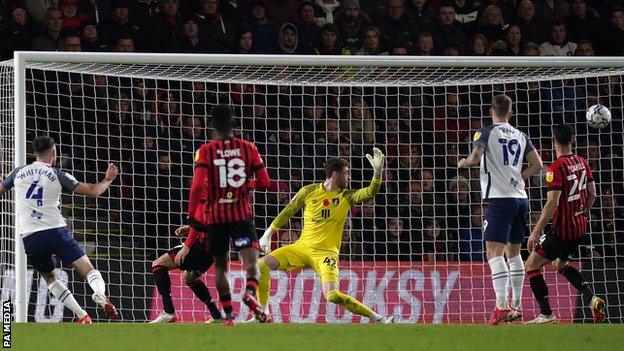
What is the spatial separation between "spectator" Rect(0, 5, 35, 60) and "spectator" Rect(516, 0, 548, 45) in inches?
264

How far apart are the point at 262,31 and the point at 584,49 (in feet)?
14.3

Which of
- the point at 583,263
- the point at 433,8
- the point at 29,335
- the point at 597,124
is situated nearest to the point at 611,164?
the point at 583,263

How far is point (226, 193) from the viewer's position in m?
11.3

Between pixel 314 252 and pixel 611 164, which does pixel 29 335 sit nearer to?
pixel 314 252

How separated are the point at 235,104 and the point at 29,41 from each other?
2.56 metres

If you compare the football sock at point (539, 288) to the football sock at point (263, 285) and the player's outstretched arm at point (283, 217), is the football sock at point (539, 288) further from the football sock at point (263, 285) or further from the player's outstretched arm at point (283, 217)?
the football sock at point (263, 285)

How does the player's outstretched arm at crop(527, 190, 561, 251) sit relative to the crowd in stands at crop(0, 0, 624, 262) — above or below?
below

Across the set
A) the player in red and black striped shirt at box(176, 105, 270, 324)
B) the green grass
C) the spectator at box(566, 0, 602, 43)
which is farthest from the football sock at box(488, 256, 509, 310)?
the spectator at box(566, 0, 602, 43)

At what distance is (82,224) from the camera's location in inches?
623

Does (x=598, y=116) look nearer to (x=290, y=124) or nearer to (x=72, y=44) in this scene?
(x=290, y=124)

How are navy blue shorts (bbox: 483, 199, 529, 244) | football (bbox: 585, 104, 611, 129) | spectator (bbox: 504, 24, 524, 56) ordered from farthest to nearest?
1. spectator (bbox: 504, 24, 524, 56)
2. football (bbox: 585, 104, 611, 129)
3. navy blue shorts (bbox: 483, 199, 529, 244)

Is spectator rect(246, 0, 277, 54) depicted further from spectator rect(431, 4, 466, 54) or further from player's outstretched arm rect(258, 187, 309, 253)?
player's outstretched arm rect(258, 187, 309, 253)

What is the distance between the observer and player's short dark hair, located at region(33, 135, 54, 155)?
41.6ft

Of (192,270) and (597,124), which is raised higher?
(597,124)
